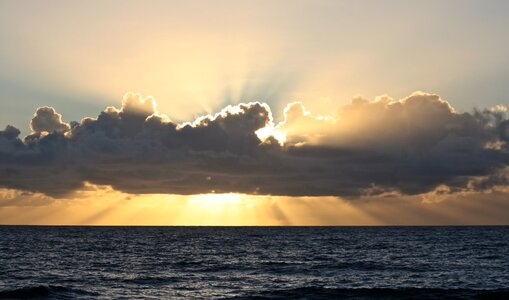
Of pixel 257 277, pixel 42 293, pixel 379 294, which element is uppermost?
pixel 257 277

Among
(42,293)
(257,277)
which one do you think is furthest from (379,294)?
(42,293)

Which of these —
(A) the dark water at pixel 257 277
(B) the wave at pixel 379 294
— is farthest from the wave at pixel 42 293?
(B) the wave at pixel 379 294

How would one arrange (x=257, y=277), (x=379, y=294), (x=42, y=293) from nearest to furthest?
(x=42, y=293) → (x=379, y=294) → (x=257, y=277)

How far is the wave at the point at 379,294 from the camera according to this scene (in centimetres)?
5897

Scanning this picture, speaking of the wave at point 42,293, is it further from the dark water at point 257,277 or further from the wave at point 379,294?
the wave at point 379,294

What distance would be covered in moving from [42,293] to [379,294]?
1403 inches

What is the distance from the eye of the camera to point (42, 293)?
60.1 meters

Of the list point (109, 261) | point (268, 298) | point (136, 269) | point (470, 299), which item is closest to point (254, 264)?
point (136, 269)

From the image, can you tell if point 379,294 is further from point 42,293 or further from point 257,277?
point 42,293

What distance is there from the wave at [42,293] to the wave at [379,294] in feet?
58.0

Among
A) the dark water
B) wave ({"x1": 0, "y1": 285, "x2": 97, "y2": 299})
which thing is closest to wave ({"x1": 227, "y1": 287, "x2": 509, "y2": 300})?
the dark water

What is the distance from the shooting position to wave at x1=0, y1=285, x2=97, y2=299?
58250mm

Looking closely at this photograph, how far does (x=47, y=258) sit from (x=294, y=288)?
61.3 metres

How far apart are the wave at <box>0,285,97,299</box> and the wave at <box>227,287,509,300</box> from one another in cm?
1768
